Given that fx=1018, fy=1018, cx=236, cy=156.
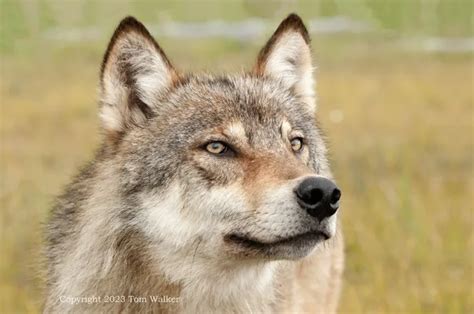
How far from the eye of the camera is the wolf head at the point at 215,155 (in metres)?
4.87

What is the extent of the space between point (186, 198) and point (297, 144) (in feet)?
2.61

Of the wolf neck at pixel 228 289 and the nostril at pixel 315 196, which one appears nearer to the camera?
the nostril at pixel 315 196

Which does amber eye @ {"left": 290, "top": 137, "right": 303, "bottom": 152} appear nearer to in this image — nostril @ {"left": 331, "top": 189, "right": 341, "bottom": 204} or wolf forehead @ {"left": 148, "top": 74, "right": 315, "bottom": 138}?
wolf forehead @ {"left": 148, "top": 74, "right": 315, "bottom": 138}

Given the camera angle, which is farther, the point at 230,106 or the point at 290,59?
the point at 290,59

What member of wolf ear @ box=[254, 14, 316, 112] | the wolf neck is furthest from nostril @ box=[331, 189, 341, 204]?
wolf ear @ box=[254, 14, 316, 112]

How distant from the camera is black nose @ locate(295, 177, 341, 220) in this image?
15.5 feet

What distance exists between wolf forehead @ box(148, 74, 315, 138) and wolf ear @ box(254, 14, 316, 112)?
178 millimetres

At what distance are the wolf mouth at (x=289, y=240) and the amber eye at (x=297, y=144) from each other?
0.76 meters

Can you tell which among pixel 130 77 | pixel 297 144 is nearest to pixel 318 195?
pixel 297 144

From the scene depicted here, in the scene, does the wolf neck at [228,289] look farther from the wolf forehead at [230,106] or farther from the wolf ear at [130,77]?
the wolf ear at [130,77]

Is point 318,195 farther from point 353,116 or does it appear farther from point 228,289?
point 353,116

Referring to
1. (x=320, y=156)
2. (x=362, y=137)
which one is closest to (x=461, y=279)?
(x=320, y=156)

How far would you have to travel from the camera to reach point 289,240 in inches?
192

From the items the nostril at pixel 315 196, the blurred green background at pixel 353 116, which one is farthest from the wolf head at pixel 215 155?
the blurred green background at pixel 353 116
